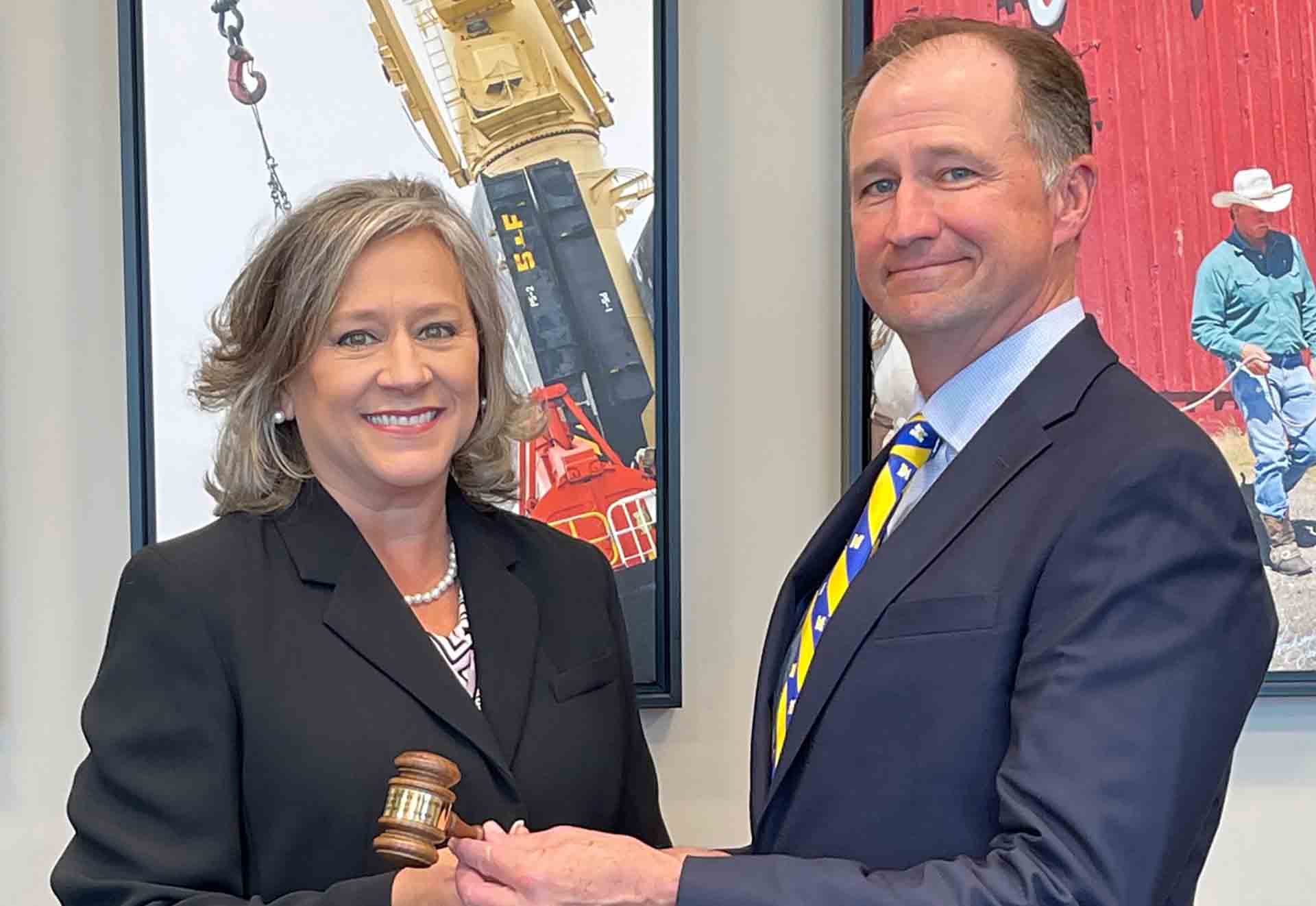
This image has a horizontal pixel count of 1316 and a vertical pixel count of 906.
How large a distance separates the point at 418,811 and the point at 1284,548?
144 cm

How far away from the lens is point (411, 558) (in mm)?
1568

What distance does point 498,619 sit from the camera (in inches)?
61.5

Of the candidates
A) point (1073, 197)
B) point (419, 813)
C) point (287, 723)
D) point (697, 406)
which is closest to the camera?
point (419, 813)

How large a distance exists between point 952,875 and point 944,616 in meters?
0.20

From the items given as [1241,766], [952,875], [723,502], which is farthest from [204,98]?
[1241,766]

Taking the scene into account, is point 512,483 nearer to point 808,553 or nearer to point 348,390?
point 348,390

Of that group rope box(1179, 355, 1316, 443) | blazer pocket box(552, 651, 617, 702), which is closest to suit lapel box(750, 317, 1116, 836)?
blazer pocket box(552, 651, 617, 702)

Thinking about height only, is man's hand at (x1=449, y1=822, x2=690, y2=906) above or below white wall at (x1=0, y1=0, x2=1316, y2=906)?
below

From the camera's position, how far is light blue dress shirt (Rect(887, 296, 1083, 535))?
4.13 ft

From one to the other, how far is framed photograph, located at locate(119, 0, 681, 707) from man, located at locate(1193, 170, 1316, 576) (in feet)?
2.66

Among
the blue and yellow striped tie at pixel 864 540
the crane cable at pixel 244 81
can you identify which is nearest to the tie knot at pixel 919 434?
the blue and yellow striped tie at pixel 864 540

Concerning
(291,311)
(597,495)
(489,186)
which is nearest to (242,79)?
(489,186)

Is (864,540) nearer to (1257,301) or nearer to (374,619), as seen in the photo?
(374,619)

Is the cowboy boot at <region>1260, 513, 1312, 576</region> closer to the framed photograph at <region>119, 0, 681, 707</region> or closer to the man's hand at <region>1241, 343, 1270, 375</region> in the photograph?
the man's hand at <region>1241, 343, 1270, 375</region>
